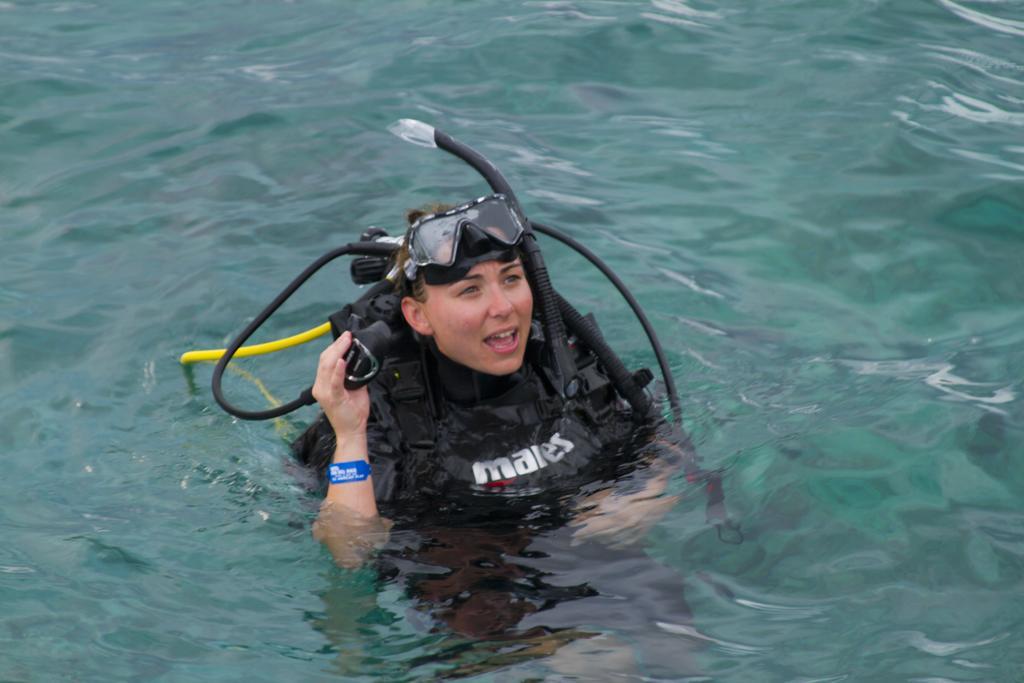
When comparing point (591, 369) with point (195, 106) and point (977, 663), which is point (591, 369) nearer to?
point (977, 663)

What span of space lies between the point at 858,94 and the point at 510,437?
4.57 m

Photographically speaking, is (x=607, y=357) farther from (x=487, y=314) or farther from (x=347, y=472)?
(x=347, y=472)

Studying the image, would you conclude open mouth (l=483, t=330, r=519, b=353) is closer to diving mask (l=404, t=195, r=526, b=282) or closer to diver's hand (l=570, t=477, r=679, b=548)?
diving mask (l=404, t=195, r=526, b=282)

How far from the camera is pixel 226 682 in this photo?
367 cm

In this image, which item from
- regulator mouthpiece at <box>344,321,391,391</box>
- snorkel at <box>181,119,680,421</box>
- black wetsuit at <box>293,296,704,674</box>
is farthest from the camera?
snorkel at <box>181,119,680,421</box>

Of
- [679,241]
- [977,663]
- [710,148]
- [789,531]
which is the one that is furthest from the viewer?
[710,148]

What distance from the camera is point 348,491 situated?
404 centimetres

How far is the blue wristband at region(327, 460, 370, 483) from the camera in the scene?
4043 millimetres

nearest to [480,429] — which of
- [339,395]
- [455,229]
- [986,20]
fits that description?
[339,395]

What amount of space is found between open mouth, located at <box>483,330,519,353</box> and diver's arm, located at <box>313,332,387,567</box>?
430 millimetres

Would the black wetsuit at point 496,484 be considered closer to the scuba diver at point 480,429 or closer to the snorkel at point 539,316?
the scuba diver at point 480,429

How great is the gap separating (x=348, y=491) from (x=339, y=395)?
30 centimetres

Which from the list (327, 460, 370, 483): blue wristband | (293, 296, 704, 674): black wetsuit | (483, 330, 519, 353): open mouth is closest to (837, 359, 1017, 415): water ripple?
(293, 296, 704, 674): black wetsuit

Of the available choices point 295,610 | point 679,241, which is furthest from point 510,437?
point 679,241
